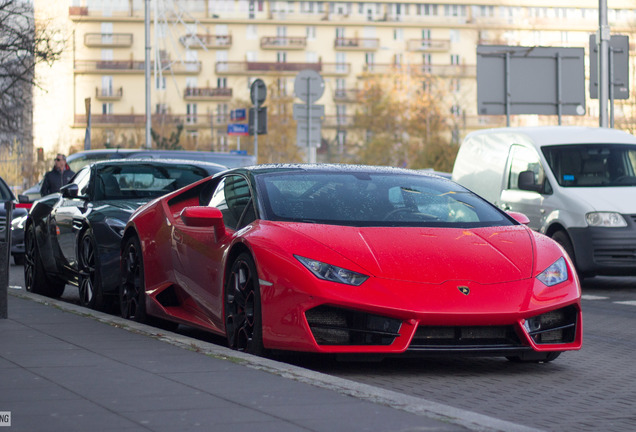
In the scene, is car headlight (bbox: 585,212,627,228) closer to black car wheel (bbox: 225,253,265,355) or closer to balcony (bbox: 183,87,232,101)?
black car wheel (bbox: 225,253,265,355)

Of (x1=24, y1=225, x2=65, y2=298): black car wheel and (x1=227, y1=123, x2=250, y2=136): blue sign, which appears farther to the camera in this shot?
(x1=227, y1=123, x2=250, y2=136): blue sign

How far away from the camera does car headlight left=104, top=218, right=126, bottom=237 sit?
457 inches

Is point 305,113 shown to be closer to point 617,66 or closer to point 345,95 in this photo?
point 617,66

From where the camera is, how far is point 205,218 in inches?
340

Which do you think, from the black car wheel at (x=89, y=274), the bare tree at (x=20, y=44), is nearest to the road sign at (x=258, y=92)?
the bare tree at (x=20, y=44)

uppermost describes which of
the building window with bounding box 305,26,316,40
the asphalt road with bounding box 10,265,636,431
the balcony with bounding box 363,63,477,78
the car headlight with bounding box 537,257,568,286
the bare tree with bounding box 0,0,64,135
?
the building window with bounding box 305,26,316,40

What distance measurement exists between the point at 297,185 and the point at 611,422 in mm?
3193

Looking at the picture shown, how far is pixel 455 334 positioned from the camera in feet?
25.0

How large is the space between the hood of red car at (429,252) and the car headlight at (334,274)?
0.07 metres

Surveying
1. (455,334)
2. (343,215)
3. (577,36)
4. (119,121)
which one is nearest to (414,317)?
(455,334)

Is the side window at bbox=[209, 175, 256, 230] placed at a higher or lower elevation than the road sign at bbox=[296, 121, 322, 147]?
lower

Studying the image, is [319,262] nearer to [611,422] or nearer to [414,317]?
[414,317]

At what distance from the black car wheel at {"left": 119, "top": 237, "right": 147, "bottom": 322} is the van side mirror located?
284 inches

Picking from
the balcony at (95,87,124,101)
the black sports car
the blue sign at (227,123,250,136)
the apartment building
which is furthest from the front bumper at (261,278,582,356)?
the balcony at (95,87,124,101)
